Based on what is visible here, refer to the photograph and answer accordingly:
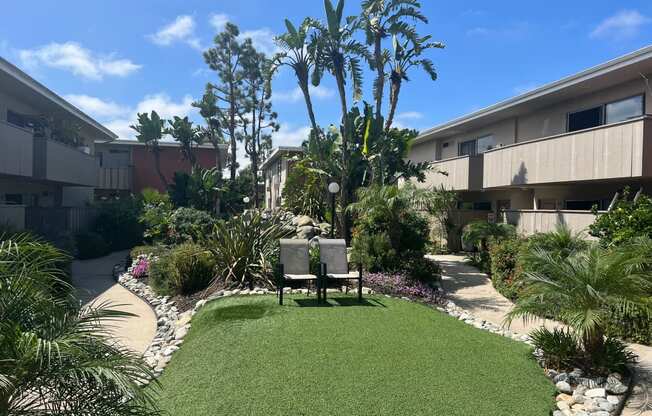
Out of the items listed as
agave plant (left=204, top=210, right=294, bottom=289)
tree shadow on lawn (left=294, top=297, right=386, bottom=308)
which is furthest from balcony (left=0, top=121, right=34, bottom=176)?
tree shadow on lawn (left=294, top=297, right=386, bottom=308)

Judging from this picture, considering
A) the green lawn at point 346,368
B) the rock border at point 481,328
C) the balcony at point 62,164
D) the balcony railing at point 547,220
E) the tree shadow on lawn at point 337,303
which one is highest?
the balcony at point 62,164

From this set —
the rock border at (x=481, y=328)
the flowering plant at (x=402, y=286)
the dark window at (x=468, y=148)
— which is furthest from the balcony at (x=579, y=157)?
the rock border at (x=481, y=328)

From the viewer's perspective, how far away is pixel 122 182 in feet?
101

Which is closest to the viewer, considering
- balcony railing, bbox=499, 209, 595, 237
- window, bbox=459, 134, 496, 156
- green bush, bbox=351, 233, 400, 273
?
green bush, bbox=351, 233, 400, 273

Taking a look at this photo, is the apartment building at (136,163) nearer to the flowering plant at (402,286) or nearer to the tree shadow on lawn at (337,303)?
the flowering plant at (402,286)

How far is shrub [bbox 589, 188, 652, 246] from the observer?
8.63 m

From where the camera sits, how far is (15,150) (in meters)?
13.5

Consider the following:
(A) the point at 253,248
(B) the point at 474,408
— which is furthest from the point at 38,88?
(B) the point at 474,408

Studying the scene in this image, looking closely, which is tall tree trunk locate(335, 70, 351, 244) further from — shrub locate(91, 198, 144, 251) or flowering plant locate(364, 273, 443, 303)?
shrub locate(91, 198, 144, 251)

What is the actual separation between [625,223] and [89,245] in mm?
19150

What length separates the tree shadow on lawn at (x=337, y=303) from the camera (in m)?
8.39

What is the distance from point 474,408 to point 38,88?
59.2 ft

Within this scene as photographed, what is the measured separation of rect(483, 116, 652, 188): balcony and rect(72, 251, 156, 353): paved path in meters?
11.9

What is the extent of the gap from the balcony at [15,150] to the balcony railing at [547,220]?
16.7 meters
